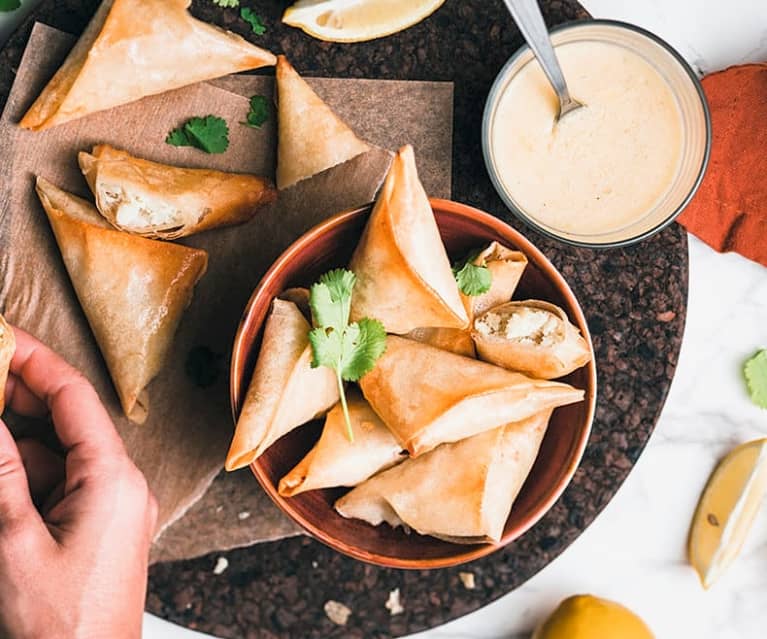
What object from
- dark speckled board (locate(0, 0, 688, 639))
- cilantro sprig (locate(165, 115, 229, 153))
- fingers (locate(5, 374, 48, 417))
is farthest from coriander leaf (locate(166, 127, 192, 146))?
fingers (locate(5, 374, 48, 417))

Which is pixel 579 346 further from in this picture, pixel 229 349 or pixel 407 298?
pixel 229 349

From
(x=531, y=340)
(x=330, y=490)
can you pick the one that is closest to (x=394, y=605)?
(x=330, y=490)

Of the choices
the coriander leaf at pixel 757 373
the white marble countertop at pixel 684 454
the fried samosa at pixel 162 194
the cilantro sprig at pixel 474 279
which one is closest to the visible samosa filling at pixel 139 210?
the fried samosa at pixel 162 194

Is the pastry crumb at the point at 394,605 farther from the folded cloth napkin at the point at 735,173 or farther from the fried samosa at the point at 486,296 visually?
the folded cloth napkin at the point at 735,173

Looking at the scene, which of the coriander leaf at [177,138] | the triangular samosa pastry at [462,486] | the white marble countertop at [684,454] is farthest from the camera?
the white marble countertop at [684,454]

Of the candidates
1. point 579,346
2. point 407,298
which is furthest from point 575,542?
point 407,298

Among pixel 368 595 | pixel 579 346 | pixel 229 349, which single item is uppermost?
pixel 579 346

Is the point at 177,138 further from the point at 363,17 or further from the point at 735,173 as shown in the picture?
the point at 735,173
